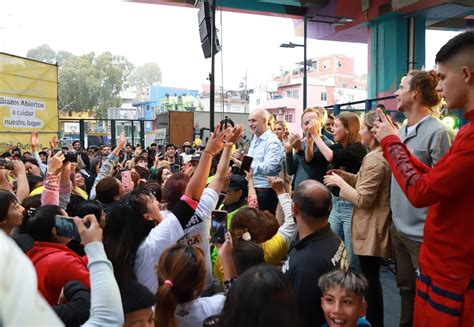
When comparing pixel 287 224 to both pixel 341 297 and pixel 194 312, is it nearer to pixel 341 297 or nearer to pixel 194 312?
pixel 341 297

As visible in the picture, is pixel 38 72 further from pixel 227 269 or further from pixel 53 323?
pixel 53 323

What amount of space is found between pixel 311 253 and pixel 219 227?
49 centimetres

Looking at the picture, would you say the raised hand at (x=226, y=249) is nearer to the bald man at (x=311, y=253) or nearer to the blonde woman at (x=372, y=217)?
the bald man at (x=311, y=253)

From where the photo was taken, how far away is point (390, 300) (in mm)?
4195

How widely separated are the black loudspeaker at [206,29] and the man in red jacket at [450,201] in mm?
4877

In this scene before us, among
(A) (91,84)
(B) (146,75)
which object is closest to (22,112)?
(A) (91,84)

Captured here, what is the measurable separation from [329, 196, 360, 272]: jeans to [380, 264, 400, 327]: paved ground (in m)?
0.53

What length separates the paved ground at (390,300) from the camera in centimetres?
373

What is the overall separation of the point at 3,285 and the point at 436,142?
233 centimetres

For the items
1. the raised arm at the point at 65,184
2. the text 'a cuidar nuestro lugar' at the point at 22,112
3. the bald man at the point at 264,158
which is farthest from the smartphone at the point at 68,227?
the text 'a cuidar nuestro lugar' at the point at 22,112

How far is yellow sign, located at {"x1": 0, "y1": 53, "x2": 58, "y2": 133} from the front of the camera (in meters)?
13.1

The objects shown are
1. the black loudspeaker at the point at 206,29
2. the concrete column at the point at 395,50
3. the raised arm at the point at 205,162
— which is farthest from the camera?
the concrete column at the point at 395,50

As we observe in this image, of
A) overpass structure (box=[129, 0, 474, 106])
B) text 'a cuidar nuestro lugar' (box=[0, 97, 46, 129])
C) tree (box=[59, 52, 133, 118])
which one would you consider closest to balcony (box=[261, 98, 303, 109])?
tree (box=[59, 52, 133, 118])

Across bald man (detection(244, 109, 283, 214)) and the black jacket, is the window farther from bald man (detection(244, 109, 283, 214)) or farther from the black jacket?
the black jacket
